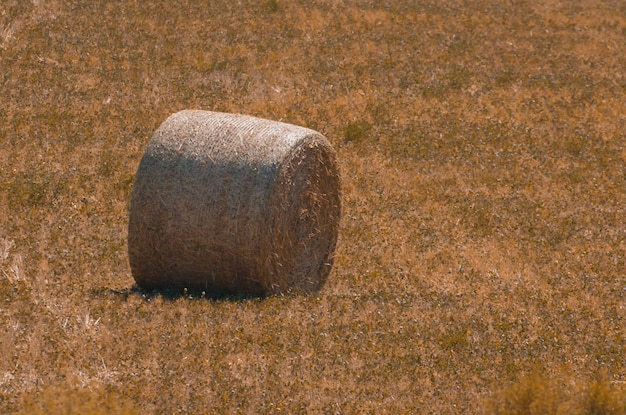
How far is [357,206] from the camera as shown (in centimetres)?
1991

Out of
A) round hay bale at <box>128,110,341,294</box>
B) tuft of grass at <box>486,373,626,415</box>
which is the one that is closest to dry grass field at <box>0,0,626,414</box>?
tuft of grass at <box>486,373,626,415</box>

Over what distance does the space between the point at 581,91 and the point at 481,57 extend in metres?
2.81

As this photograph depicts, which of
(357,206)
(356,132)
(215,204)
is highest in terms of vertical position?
(215,204)

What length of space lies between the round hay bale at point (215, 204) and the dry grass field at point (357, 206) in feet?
1.29

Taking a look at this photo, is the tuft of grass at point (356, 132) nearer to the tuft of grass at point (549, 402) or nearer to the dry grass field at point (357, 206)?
the dry grass field at point (357, 206)

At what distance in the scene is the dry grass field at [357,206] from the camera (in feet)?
38.6

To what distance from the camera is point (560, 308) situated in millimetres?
14844

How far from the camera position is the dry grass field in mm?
11758

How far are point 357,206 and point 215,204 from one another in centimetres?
615


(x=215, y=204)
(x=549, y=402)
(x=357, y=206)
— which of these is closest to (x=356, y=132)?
(x=357, y=206)

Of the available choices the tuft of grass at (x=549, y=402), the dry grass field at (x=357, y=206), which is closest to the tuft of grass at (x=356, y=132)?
the dry grass field at (x=357, y=206)

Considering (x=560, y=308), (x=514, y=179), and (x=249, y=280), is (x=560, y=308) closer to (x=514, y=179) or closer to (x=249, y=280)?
(x=249, y=280)

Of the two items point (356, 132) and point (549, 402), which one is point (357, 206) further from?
point (549, 402)

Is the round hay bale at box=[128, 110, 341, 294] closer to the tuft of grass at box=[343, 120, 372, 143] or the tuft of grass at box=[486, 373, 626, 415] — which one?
the tuft of grass at box=[486, 373, 626, 415]
